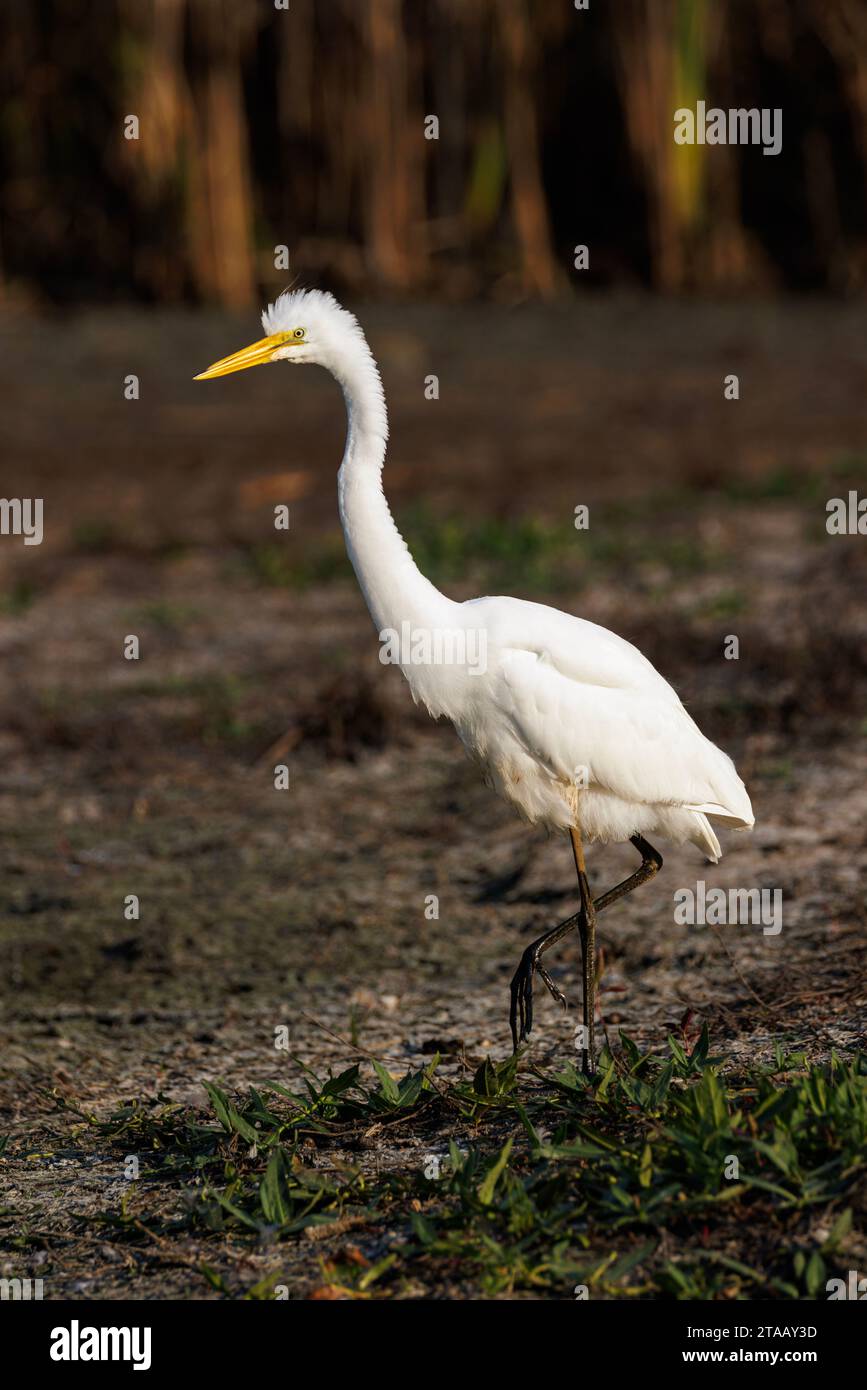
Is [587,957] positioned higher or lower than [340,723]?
lower

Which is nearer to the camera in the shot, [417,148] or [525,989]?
[525,989]

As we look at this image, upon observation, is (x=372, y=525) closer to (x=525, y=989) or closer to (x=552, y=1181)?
(x=525, y=989)

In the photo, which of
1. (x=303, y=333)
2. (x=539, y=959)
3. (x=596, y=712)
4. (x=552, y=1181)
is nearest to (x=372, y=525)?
(x=303, y=333)

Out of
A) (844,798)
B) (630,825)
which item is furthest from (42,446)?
(630,825)

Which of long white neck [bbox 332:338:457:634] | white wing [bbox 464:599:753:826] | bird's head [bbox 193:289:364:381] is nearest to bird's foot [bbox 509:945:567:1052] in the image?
white wing [bbox 464:599:753:826]

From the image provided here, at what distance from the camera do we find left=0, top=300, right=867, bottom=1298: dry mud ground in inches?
188

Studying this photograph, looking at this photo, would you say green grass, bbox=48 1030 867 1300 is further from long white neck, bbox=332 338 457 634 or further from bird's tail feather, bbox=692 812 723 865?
long white neck, bbox=332 338 457 634

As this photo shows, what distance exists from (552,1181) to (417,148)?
12740 millimetres

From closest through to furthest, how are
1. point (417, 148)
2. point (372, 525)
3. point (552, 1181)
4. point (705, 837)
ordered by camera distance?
point (552, 1181) → point (372, 525) → point (705, 837) → point (417, 148)

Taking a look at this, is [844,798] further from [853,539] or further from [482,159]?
[482,159]

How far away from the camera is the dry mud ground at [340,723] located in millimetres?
4785

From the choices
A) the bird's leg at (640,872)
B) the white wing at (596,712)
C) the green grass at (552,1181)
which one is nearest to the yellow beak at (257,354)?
the white wing at (596,712)

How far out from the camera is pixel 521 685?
4.36m

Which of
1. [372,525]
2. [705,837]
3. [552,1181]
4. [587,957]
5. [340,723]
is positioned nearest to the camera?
[552,1181]
